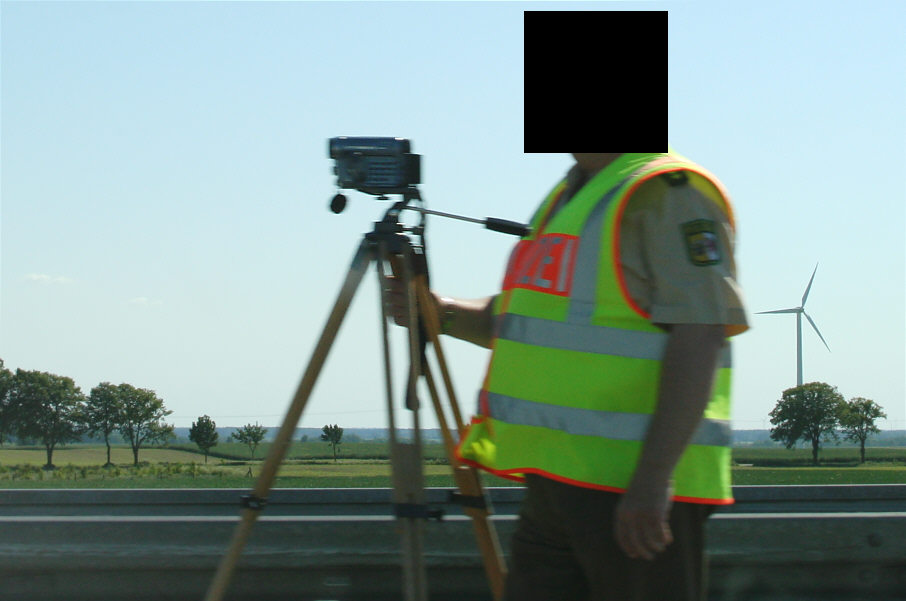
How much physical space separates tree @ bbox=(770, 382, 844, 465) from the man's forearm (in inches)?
409

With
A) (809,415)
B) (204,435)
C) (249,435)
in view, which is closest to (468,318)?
(249,435)

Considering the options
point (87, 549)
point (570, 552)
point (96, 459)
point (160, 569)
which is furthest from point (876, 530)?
point (96, 459)

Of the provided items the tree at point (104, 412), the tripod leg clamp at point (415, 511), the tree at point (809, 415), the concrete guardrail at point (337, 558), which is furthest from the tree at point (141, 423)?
the tree at point (809, 415)

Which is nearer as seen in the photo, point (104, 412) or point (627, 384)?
point (627, 384)

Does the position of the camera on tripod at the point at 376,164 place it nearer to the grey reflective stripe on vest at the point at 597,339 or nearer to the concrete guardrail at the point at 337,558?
the grey reflective stripe on vest at the point at 597,339

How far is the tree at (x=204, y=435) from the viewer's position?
7344 millimetres

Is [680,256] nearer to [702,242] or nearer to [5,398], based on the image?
[702,242]

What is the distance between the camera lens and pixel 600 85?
2.49 m

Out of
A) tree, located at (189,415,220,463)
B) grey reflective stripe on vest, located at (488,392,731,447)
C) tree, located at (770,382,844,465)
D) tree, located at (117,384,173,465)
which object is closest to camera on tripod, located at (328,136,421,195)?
grey reflective stripe on vest, located at (488,392,731,447)

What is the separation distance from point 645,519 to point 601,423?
0.74 feet

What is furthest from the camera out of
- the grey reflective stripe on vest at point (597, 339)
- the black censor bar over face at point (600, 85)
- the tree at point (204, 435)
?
the tree at point (204, 435)

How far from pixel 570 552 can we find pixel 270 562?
1683mm

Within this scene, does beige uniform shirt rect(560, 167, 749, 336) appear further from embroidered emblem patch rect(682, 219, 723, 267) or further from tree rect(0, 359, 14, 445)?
tree rect(0, 359, 14, 445)

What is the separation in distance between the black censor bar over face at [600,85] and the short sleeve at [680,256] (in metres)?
0.25
